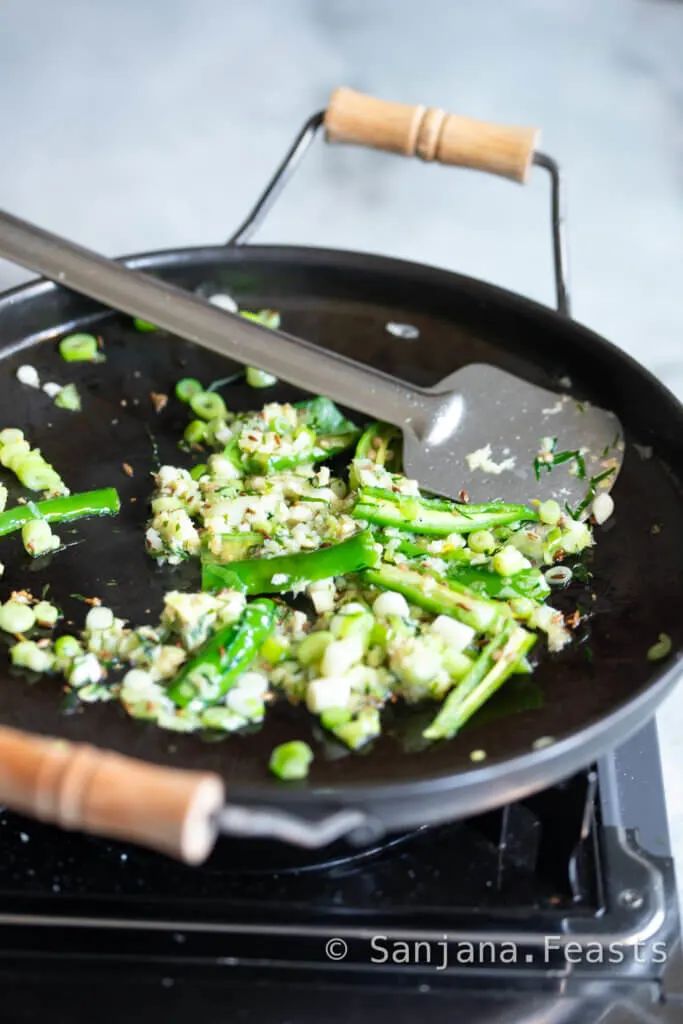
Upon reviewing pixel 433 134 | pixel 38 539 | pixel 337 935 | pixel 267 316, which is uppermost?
pixel 433 134

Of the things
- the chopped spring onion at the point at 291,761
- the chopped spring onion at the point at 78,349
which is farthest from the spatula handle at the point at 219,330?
the chopped spring onion at the point at 291,761

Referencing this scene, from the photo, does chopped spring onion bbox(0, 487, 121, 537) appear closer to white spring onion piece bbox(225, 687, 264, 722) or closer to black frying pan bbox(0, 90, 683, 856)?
black frying pan bbox(0, 90, 683, 856)

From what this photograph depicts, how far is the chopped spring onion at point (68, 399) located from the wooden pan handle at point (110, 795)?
0.66 metres

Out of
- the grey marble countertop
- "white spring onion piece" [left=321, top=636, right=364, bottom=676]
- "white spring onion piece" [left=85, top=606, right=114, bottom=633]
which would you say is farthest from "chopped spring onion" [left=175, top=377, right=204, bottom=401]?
the grey marble countertop

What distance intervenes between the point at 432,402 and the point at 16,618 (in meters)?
0.54

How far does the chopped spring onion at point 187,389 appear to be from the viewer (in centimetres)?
149

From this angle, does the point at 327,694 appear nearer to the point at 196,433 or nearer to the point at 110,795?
the point at 110,795

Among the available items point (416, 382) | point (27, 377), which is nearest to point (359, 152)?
point (416, 382)

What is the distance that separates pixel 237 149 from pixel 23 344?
3.43 ft

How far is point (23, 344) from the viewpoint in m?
1.55

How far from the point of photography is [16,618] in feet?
3.84

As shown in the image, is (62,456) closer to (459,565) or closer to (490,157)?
(459,565)

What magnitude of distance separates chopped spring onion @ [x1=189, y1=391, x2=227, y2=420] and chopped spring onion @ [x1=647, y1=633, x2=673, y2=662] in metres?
0.60

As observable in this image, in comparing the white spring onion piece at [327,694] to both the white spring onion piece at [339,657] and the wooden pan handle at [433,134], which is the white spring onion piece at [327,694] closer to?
the white spring onion piece at [339,657]
